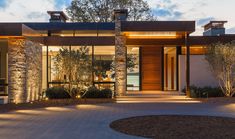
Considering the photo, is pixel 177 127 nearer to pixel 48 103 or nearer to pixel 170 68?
pixel 48 103

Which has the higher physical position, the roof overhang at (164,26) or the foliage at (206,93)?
the roof overhang at (164,26)

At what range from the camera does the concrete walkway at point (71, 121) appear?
9391mm

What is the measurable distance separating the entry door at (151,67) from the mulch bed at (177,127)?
12837 mm

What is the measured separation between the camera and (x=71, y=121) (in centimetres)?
1182

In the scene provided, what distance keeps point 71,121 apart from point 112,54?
12363 millimetres

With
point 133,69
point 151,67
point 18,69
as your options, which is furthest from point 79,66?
point 151,67

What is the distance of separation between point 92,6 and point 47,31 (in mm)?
15488

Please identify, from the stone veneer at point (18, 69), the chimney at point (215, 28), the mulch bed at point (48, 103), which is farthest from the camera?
the chimney at point (215, 28)

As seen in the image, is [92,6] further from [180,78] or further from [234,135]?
[234,135]

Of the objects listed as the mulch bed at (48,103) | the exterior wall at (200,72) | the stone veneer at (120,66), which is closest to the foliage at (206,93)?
the exterior wall at (200,72)

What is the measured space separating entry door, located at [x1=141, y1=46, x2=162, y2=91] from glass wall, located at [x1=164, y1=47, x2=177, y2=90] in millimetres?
962

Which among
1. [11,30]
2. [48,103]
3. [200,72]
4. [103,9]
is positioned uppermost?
[103,9]

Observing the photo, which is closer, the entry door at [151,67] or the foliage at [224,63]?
the foliage at [224,63]

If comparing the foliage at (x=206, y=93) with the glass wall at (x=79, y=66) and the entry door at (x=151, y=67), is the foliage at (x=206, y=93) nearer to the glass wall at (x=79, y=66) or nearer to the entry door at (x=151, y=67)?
the glass wall at (x=79, y=66)
